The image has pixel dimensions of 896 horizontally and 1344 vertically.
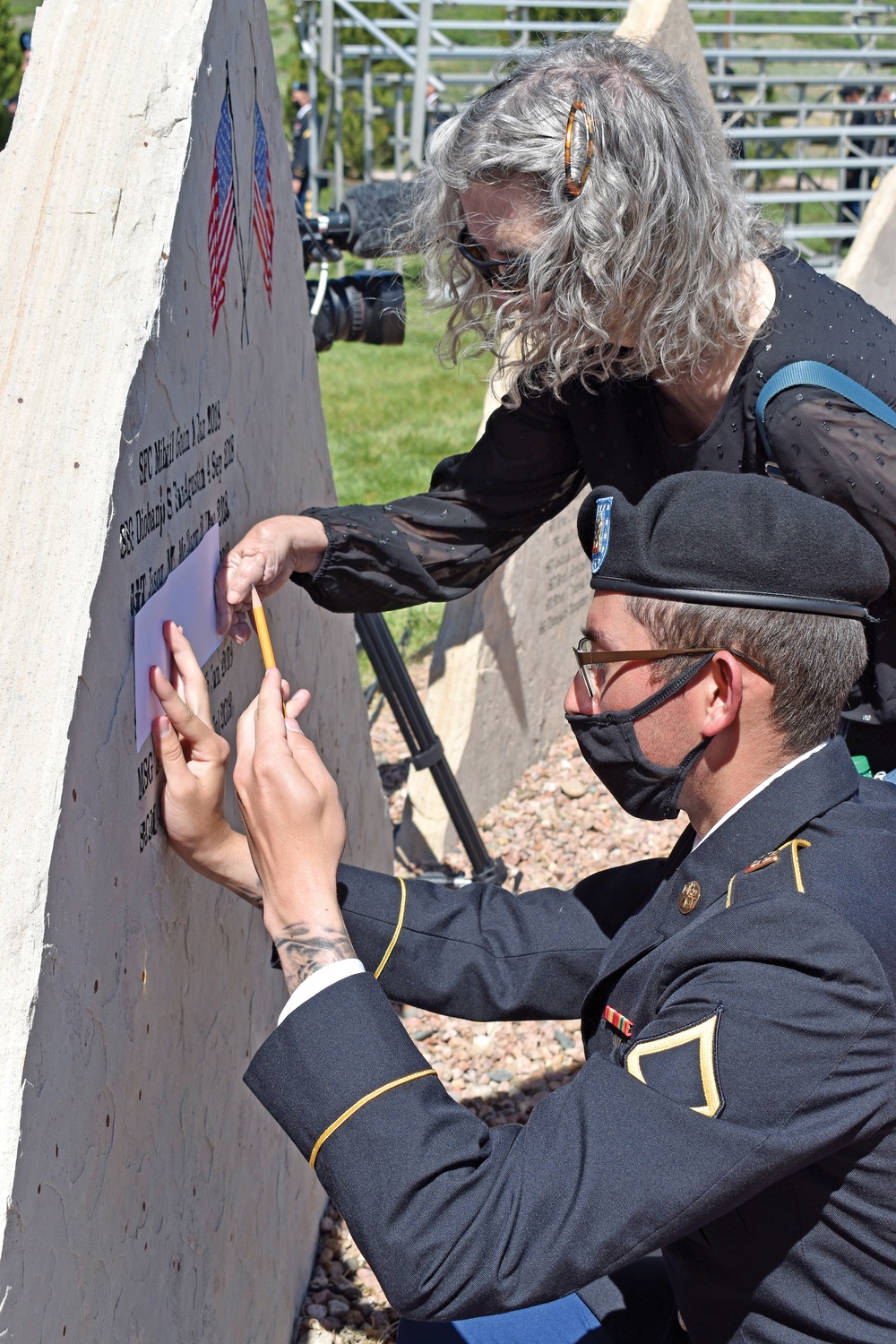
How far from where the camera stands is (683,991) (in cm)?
135

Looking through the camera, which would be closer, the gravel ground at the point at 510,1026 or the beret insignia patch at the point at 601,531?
the beret insignia patch at the point at 601,531

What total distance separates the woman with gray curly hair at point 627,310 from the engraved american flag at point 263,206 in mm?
258

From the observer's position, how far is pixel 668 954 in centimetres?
146

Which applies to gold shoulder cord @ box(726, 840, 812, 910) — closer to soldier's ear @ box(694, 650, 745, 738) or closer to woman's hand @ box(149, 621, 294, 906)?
soldier's ear @ box(694, 650, 745, 738)

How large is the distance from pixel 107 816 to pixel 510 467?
128cm

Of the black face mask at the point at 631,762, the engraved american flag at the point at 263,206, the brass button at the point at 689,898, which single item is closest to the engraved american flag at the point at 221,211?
the engraved american flag at the point at 263,206

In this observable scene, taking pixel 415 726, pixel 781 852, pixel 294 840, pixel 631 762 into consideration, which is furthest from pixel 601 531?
pixel 415 726

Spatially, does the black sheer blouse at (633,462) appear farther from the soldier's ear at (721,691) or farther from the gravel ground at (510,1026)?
the gravel ground at (510,1026)

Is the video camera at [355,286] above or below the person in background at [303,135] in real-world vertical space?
below

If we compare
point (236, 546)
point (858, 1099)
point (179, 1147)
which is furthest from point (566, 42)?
point (179, 1147)

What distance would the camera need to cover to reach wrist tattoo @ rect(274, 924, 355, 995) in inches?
55.2

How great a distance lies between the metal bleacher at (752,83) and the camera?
9.95 meters

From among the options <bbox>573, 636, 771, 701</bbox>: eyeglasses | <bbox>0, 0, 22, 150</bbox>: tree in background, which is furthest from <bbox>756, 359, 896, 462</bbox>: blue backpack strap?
<bbox>0, 0, 22, 150</bbox>: tree in background

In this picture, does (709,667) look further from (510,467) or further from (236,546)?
(510,467)
